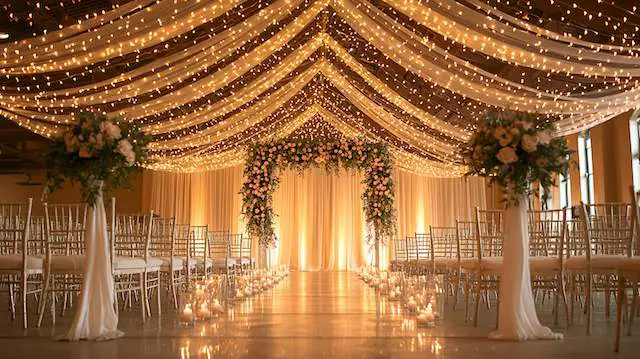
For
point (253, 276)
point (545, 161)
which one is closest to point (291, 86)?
point (253, 276)

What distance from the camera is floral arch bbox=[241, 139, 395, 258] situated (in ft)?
41.1

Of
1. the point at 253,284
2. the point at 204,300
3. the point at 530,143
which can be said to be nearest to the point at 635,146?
the point at 253,284

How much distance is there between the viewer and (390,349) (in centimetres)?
387

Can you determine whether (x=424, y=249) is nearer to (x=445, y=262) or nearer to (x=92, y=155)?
(x=445, y=262)

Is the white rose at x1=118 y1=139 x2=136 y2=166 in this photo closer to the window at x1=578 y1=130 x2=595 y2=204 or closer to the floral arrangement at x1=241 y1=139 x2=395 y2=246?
the floral arrangement at x1=241 y1=139 x2=395 y2=246

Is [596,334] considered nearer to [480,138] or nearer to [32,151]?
[480,138]

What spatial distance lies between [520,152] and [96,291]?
2.81 meters

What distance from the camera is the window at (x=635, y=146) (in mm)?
10852

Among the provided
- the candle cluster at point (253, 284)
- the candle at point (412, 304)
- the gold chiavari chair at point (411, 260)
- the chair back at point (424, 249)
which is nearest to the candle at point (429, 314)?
the candle at point (412, 304)

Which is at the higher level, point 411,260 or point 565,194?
point 565,194

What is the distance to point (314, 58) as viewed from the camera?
975 centimetres

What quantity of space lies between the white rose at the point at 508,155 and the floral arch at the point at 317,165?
8.25 meters

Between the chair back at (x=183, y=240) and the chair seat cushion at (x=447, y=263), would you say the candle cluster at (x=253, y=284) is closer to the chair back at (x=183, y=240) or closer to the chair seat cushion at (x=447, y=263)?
the chair back at (x=183, y=240)

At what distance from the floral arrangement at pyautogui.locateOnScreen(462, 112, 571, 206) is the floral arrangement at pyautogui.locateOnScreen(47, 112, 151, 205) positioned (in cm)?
229
